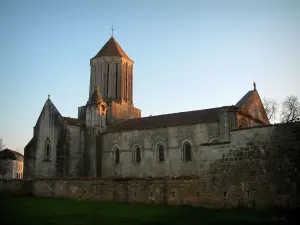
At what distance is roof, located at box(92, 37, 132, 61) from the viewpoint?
40.6 meters

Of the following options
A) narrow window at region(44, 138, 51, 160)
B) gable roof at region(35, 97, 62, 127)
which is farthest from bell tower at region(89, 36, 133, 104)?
narrow window at region(44, 138, 51, 160)

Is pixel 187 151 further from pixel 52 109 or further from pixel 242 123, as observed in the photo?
pixel 52 109

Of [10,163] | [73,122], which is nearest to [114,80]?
[73,122]

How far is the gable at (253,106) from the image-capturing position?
92.4 feet

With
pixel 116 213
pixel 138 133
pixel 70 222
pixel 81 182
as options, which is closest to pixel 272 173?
pixel 116 213

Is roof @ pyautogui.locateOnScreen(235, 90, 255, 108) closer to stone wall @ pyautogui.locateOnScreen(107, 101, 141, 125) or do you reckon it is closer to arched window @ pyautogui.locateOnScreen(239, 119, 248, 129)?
arched window @ pyautogui.locateOnScreen(239, 119, 248, 129)

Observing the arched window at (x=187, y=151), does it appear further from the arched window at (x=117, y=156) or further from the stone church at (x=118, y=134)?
the arched window at (x=117, y=156)

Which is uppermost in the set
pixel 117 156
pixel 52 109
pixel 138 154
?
pixel 52 109

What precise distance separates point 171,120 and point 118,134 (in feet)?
18.2

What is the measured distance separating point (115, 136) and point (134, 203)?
14642 mm

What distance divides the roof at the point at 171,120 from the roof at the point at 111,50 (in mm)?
9265

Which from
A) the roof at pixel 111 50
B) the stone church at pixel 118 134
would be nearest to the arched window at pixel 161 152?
the stone church at pixel 118 134

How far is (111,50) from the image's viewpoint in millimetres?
41250

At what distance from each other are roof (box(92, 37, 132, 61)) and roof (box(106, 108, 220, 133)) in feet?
30.4
